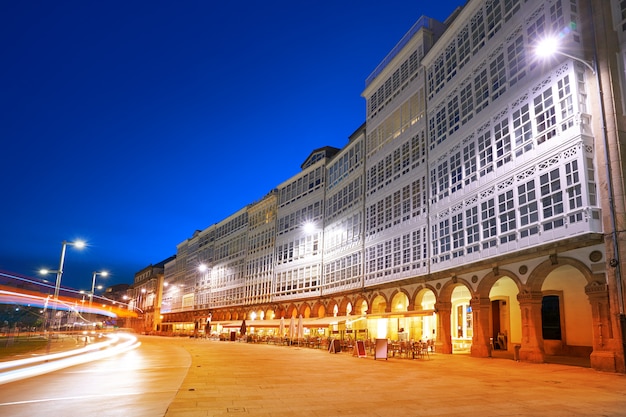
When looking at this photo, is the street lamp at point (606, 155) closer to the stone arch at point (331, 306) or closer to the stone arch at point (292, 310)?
the stone arch at point (331, 306)

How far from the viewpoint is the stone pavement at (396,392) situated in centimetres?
952

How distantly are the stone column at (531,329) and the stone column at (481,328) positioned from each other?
321 cm

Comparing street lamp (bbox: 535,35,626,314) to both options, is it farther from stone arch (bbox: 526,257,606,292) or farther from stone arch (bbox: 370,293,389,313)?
stone arch (bbox: 370,293,389,313)

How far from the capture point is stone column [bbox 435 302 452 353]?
93.8ft

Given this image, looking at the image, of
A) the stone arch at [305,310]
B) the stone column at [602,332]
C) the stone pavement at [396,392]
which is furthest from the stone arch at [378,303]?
the stone column at [602,332]

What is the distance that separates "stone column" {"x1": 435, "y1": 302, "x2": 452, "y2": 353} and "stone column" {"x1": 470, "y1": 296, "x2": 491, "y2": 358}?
279 cm

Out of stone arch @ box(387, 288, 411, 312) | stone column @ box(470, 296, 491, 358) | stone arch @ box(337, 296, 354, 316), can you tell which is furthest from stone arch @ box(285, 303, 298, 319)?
stone column @ box(470, 296, 491, 358)

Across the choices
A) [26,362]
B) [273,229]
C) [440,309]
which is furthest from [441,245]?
[273,229]

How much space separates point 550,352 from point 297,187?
32.8 m

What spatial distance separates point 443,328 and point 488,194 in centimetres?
901

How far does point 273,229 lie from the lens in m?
58.1

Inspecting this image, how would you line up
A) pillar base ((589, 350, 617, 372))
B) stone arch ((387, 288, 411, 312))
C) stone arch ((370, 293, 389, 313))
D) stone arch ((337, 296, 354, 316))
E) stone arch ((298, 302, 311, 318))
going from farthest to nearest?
stone arch ((298, 302, 311, 318)) → stone arch ((337, 296, 354, 316)) → stone arch ((370, 293, 389, 313)) → stone arch ((387, 288, 411, 312)) → pillar base ((589, 350, 617, 372))

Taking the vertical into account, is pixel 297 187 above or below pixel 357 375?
above

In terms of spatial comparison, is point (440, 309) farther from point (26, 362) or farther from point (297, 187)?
point (297, 187)
